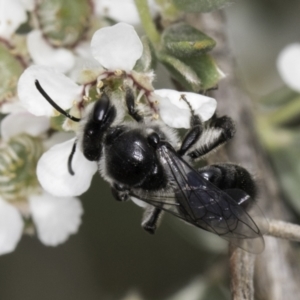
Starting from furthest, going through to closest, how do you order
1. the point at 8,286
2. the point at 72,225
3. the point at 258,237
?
the point at 8,286 → the point at 72,225 → the point at 258,237

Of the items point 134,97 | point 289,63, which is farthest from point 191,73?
point 289,63

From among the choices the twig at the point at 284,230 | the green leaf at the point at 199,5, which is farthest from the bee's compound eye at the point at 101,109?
the twig at the point at 284,230

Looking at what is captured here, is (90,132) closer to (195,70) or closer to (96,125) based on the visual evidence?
(96,125)

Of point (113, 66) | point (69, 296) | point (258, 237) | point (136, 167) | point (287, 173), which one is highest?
point (113, 66)

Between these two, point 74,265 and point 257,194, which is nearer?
point 257,194

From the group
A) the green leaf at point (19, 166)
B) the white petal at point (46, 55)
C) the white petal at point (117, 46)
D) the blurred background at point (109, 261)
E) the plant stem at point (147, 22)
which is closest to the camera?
the white petal at point (117, 46)

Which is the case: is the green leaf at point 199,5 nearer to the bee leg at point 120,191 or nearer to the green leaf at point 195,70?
the green leaf at point 195,70

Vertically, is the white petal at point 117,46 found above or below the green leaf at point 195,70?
above

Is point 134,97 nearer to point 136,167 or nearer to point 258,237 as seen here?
point 136,167
